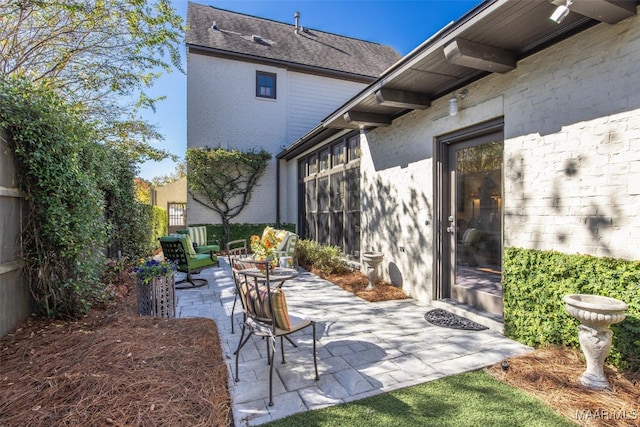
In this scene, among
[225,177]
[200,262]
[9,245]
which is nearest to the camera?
[9,245]

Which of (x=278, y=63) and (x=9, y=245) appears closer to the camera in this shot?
(x=9, y=245)

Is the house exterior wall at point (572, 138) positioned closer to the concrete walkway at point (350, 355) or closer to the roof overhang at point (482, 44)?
the roof overhang at point (482, 44)

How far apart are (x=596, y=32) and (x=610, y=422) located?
310 centimetres

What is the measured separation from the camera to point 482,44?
3.23 meters

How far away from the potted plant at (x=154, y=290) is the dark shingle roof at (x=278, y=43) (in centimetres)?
954

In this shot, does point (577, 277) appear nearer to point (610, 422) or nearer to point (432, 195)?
point (610, 422)

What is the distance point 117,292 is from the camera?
482cm

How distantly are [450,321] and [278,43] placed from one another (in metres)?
12.5

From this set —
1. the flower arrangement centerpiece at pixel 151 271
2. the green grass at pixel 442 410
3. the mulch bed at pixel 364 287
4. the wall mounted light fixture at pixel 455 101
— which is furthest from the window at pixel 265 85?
the green grass at pixel 442 410

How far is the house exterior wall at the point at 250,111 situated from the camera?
11.1 meters

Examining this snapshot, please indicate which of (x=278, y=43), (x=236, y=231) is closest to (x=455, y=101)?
(x=236, y=231)

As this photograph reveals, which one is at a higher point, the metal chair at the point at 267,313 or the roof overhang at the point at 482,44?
the roof overhang at the point at 482,44

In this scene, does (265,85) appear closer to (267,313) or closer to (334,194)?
(334,194)

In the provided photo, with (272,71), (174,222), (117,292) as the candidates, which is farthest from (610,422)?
(174,222)
